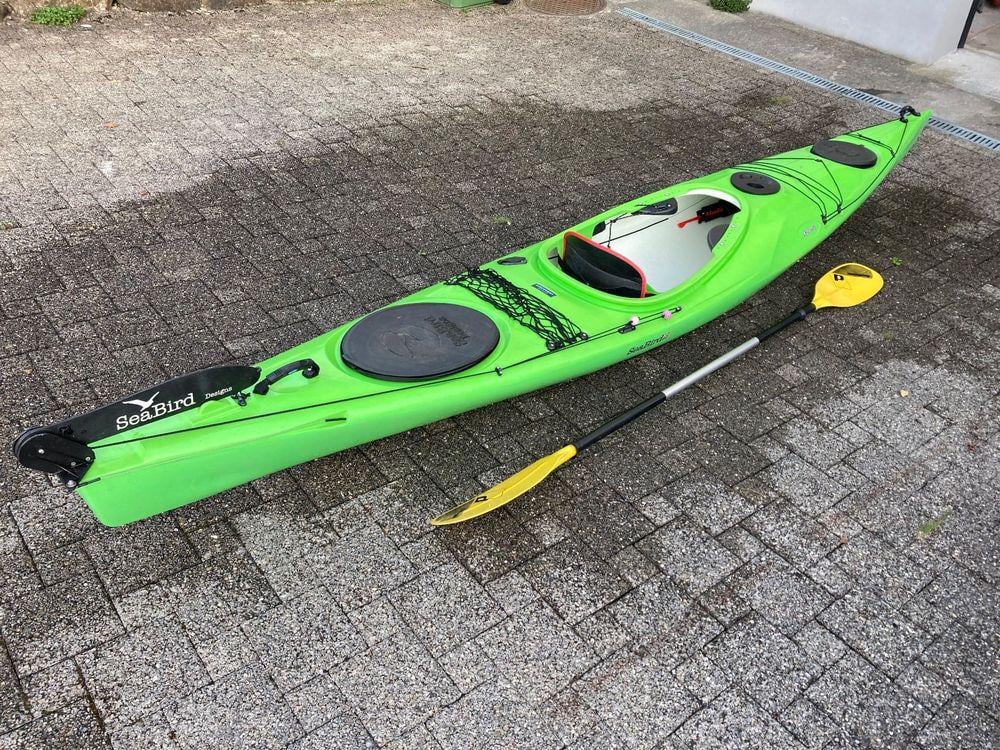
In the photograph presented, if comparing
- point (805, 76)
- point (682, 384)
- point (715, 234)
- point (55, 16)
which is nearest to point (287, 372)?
point (682, 384)

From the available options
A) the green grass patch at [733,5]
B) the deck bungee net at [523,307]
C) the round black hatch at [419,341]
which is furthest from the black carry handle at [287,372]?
the green grass patch at [733,5]

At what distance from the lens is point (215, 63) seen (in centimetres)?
745

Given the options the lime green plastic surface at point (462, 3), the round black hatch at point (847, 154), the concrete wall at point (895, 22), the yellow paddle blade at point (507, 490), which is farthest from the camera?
the lime green plastic surface at point (462, 3)

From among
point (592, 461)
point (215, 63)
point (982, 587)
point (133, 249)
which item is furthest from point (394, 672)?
point (215, 63)

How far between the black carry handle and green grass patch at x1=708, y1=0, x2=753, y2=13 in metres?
7.95

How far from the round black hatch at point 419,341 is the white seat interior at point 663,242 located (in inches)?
48.7

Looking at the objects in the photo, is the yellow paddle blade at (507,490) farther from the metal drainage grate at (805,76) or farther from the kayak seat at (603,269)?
the metal drainage grate at (805,76)

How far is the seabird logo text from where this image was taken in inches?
125

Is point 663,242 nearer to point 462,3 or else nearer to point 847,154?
point 847,154

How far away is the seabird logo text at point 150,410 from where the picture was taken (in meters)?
3.17

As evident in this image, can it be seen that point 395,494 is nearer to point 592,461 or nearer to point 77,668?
point 592,461

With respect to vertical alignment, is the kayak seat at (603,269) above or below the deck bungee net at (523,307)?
above

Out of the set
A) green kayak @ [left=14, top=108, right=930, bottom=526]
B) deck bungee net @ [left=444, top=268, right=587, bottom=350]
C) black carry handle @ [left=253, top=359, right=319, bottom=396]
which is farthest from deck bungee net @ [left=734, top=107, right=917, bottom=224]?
black carry handle @ [left=253, top=359, right=319, bottom=396]

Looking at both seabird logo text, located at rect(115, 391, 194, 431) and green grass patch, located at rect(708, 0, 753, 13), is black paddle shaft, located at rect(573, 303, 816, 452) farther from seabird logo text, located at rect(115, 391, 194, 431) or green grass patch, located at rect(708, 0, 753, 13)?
green grass patch, located at rect(708, 0, 753, 13)
